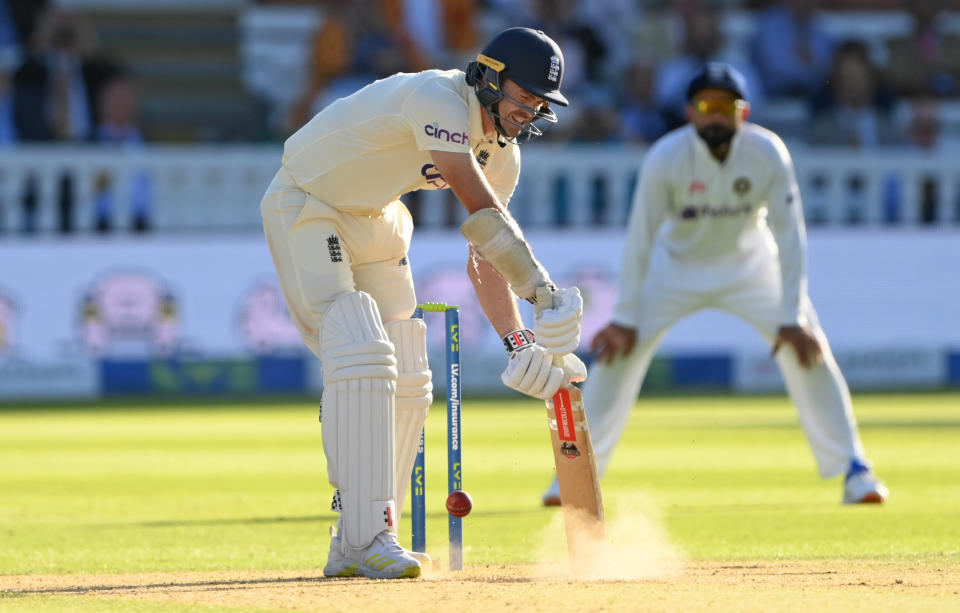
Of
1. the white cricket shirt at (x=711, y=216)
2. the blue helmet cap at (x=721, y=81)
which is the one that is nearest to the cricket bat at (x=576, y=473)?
the white cricket shirt at (x=711, y=216)

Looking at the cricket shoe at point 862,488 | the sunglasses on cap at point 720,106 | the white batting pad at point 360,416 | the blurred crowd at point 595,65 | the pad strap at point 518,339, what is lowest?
the cricket shoe at point 862,488

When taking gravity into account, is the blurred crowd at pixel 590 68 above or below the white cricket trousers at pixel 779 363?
above

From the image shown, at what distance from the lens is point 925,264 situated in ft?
49.3

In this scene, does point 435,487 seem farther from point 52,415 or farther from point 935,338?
point 935,338

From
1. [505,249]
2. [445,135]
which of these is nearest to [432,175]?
[445,135]

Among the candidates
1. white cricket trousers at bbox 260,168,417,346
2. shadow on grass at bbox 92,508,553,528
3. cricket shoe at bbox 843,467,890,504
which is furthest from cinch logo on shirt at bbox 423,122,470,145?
cricket shoe at bbox 843,467,890,504

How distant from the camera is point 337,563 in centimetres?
491

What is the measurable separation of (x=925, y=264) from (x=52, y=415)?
7.39 metres

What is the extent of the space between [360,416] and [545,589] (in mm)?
704

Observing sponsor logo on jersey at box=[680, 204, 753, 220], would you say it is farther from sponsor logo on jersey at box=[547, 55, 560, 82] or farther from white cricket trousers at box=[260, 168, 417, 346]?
sponsor logo on jersey at box=[547, 55, 560, 82]

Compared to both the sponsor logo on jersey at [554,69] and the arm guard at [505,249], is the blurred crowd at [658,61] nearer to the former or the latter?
the sponsor logo on jersey at [554,69]

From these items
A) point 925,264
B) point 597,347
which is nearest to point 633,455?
point 597,347

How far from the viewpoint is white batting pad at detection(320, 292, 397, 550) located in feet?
15.6

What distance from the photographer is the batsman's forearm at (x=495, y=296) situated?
17.0 ft
